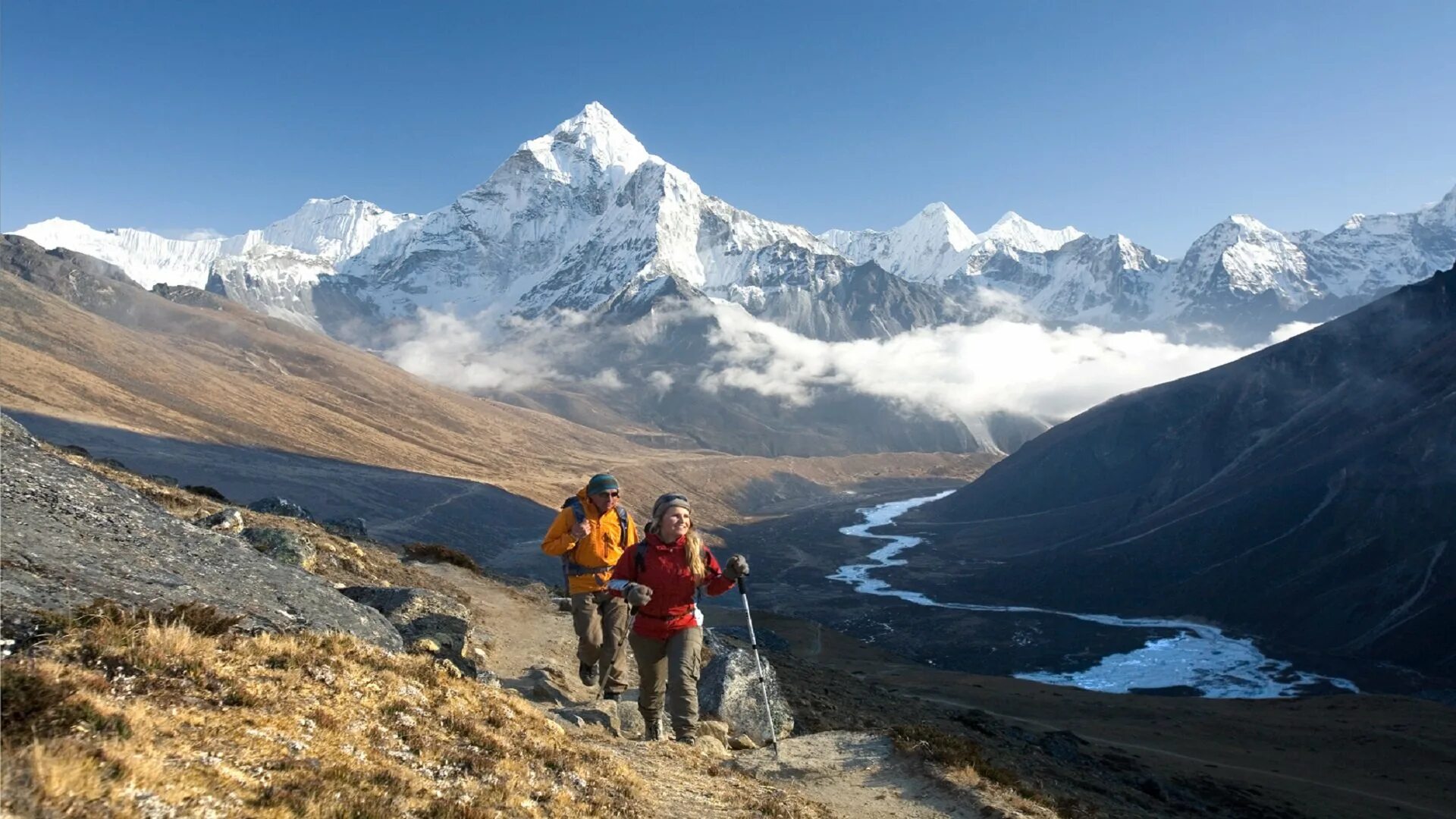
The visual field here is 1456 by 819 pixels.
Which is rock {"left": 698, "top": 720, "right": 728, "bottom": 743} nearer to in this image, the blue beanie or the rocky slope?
the rocky slope

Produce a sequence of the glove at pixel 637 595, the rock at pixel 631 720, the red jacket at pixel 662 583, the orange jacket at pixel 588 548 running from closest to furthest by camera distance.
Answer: the glove at pixel 637 595, the red jacket at pixel 662 583, the rock at pixel 631 720, the orange jacket at pixel 588 548

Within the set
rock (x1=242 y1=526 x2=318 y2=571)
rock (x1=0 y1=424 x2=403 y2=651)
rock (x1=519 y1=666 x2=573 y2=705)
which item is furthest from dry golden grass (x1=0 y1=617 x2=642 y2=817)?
rock (x1=242 y1=526 x2=318 y2=571)

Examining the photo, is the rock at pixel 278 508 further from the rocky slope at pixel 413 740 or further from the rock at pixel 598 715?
the rock at pixel 598 715

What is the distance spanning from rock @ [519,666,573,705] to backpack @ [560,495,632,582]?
314cm

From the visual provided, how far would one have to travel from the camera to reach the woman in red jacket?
11742 millimetres

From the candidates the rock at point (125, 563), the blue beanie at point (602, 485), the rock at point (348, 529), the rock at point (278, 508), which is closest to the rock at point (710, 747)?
the blue beanie at point (602, 485)

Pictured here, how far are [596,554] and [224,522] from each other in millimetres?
13937

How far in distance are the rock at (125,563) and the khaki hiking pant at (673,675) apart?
392 cm

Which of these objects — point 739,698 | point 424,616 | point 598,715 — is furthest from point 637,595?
point 424,616

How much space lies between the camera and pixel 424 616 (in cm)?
1797

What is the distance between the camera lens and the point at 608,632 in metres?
13.8

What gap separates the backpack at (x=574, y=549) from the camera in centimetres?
1345

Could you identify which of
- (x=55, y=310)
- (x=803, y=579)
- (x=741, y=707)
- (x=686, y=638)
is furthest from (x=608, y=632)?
(x=55, y=310)

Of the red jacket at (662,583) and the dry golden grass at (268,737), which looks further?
the red jacket at (662,583)
